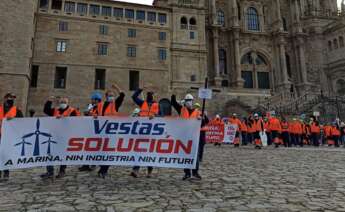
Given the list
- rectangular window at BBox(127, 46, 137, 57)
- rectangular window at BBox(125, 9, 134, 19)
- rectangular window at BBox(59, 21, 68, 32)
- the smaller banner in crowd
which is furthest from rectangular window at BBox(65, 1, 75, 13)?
the smaller banner in crowd

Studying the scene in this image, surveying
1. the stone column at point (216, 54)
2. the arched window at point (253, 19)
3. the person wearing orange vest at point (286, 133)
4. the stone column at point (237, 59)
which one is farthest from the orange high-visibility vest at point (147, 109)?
the arched window at point (253, 19)

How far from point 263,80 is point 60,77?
3215 centimetres

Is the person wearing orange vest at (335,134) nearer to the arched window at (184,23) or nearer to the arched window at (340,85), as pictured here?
the arched window at (184,23)

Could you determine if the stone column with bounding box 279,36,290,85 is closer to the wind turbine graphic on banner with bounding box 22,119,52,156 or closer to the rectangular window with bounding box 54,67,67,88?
the rectangular window with bounding box 54,67,67,88

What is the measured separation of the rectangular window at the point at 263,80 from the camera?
4598 cm

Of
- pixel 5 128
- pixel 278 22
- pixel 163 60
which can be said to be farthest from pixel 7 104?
pixel 278 22

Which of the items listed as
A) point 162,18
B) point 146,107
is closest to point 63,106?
point 146,107

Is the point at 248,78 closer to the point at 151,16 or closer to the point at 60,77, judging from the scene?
the point at 151,16

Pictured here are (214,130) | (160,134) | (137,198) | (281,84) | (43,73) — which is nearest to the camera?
(137,198)

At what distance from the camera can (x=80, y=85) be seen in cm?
3347

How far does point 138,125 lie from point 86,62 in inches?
1170

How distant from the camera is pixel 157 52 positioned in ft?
120

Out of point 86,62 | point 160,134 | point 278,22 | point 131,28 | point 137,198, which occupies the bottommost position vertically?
point 137,198

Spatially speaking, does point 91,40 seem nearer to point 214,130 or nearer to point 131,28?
point 131,28
